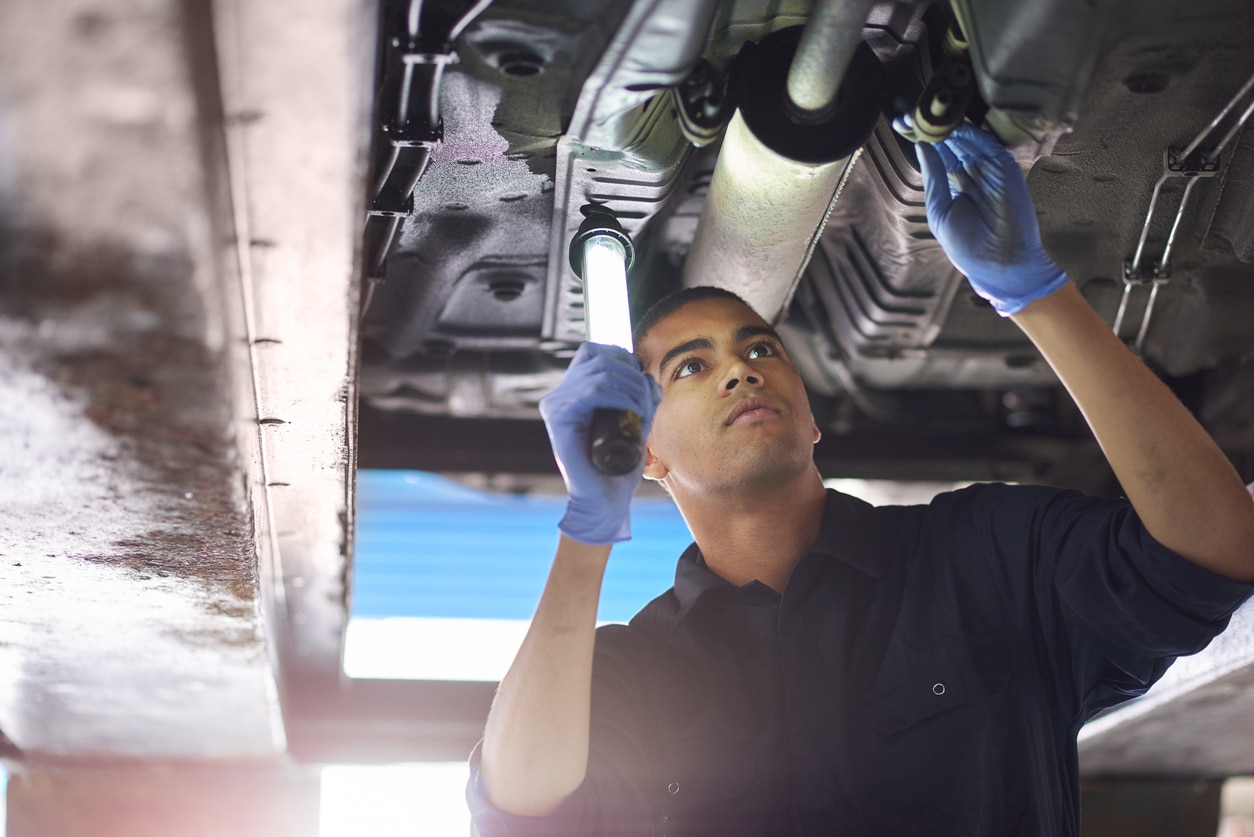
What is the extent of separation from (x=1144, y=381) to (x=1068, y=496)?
23 centimetres

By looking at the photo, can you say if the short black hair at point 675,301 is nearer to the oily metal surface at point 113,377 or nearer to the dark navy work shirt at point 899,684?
the dark navy work shirt at point 899,684

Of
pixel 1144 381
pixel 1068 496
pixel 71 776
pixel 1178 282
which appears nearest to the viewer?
pixel 1144 381

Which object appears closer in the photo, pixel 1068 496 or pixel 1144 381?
pixel 1144 381

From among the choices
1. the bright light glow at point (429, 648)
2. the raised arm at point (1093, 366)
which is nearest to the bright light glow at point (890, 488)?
the bright light glow at point (429, 648)

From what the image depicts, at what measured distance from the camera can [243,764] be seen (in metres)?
2.87

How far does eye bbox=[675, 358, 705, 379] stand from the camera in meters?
2.00

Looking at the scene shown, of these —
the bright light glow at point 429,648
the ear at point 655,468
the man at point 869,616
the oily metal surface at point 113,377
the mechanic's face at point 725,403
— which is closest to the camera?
the oily metal surface at point 113,377

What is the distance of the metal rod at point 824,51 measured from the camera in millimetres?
1261

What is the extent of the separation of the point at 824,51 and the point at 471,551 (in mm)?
1783

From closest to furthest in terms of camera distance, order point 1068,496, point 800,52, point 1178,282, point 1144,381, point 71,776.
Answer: point 800,52 → point 1144,381 → point 1068,496 → point 1178,282 → point 71,776

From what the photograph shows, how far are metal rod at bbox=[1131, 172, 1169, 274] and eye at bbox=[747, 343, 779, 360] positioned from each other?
578 mm

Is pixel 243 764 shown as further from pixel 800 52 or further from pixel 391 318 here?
pixel 800 52

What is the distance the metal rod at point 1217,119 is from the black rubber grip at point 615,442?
2.80 ft

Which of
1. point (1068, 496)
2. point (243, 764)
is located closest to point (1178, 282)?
point (1068, 496)
